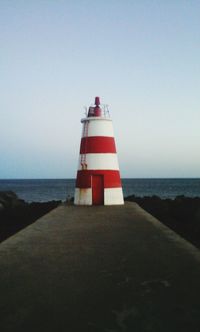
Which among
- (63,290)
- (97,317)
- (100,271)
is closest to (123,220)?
(100,271)

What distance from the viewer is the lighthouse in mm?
12602

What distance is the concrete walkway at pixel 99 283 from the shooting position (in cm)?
266

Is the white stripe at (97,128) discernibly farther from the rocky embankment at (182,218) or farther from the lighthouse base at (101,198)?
the rocky embankment at (182,218)

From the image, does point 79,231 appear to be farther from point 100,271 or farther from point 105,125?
point 105,125

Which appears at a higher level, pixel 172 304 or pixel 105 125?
pixel 105 125

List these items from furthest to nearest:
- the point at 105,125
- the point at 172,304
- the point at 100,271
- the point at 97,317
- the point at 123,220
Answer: the point at 105,125 < the point at 123,220 < the point at 100,271 < the point at 172,304 < the point at 97,317

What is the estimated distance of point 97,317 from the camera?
272 centimetres

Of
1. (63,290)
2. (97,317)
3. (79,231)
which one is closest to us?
(97,317)

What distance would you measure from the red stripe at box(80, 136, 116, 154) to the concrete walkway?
21.3ft

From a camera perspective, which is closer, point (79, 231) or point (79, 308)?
point (79, 308)

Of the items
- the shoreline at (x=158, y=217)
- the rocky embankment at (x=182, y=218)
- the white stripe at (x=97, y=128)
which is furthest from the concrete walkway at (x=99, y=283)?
the white stripe at (x=97, y=128)

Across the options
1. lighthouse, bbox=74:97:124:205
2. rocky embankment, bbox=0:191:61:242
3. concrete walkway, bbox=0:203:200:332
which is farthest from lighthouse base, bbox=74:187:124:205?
concrete walkway, bbox=0:203:200:332

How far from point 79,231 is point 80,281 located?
3203 millimetres

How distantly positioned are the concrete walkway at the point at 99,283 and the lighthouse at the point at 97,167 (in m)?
6.29
